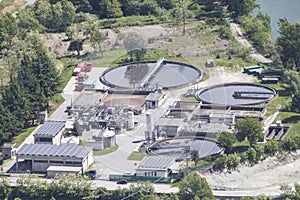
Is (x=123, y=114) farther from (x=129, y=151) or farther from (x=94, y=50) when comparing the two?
(x=94, y=50)

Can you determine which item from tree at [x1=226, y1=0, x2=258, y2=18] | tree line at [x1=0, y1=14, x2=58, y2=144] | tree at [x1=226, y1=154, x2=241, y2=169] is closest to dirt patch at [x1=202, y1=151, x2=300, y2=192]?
tree at [x1=226, y1=154, x2=241, y2=169]

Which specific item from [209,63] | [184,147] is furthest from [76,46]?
[184,147]

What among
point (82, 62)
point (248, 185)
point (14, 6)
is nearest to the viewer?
point (248, 185)

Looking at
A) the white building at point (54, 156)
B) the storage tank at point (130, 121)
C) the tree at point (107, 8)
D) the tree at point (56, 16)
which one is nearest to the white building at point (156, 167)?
the white building at point (54, 156)

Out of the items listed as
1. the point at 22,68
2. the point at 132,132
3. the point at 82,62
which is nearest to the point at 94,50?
the point at 82,62

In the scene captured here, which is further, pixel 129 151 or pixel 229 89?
pixel 229 89

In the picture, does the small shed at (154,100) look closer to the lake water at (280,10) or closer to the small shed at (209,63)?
the small shed at (209,63)

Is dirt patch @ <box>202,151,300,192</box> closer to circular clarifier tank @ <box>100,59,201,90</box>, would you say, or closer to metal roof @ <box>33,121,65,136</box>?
metal roof @ <box>33,121,65,136</box>
